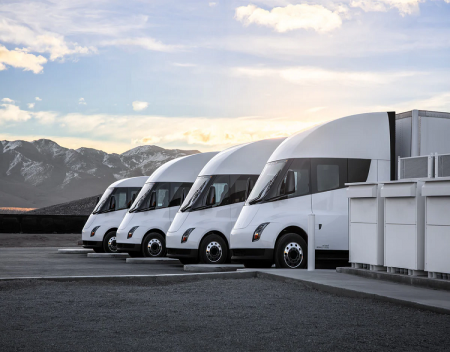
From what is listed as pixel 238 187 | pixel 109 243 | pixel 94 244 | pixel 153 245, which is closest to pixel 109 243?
pixel 109 243

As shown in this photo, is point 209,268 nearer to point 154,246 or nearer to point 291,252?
point 291,252

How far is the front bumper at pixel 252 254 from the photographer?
50.3 ft

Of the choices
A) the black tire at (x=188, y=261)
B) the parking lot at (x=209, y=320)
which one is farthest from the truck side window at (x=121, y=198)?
the parking lot at (x=209, y=320)

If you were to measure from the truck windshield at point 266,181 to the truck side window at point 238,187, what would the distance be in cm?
225

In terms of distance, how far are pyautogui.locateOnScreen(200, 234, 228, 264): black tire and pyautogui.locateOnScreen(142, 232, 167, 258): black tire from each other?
12.2 ft

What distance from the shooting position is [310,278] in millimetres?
12250

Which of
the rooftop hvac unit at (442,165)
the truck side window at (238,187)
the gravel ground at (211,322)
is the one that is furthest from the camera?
the truck side window at (238,187)

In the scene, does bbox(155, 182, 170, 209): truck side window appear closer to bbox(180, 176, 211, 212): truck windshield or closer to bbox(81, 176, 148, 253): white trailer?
bbox(180, 176, 211, 212): truck windshield

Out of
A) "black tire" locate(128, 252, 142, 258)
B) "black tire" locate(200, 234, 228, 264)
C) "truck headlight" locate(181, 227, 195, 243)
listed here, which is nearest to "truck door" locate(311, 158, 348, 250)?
"black tire" locate(200, 234, 228, 264)

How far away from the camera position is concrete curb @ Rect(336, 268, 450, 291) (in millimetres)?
10945

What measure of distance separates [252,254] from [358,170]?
3.02 meters

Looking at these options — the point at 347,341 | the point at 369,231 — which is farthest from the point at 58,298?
the point at 369,231

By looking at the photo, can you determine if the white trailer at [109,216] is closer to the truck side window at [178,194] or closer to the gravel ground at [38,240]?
the truck side window at [178,194]

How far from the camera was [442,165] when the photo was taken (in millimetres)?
13516
